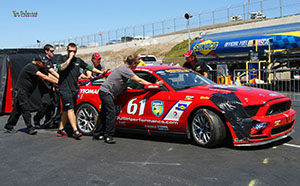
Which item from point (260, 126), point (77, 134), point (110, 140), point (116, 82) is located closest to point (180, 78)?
point (116, 82)

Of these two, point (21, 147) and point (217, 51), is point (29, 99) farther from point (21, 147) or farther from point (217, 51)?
point (217, 51)

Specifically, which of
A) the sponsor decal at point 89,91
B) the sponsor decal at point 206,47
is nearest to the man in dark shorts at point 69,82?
the sponsor decal at point 89,91

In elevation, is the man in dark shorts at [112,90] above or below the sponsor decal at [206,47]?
below

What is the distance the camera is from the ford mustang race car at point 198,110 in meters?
5.55

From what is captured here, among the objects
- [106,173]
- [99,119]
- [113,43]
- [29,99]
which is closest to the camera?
[106,173]

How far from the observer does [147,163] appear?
5.32 meters

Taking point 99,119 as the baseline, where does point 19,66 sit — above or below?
above

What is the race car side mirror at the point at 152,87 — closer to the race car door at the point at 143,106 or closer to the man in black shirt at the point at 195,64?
the race car door at the point at 143,106

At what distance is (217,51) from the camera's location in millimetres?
20500

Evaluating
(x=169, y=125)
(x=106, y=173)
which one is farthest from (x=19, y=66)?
(x=106, y=173)

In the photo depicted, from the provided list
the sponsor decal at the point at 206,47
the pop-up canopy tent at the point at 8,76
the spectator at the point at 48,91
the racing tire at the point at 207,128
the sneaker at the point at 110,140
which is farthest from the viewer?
the sponsor decal at the point at 206,47

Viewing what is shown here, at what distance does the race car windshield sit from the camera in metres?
6.57

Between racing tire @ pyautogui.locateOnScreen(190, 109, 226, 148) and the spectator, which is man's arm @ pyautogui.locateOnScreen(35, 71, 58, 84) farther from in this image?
racing tire @ pyautogui.locateOnScreen(190, 109, 226, 148)

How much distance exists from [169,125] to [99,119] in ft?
5.74
